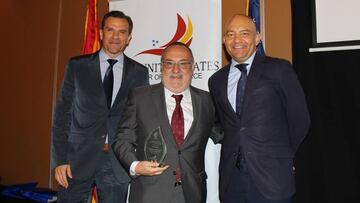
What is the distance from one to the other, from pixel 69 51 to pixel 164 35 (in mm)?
1824

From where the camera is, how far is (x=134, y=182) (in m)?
1.96

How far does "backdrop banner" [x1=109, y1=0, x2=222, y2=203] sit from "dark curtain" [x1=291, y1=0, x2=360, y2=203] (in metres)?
0.84

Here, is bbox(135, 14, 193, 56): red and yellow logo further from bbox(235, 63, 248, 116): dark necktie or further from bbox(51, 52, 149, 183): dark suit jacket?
bbox(235, 63, 248, 116): dark necktie

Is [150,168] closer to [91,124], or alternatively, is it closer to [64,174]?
[91,124]

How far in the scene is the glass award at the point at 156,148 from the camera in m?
1.76

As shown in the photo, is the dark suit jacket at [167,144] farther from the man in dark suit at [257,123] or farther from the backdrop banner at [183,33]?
the backdrop banner at [183,33]

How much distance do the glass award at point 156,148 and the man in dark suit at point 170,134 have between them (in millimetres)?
30

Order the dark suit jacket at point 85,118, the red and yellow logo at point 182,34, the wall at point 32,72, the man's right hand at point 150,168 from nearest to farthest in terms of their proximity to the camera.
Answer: the man's right hand at point 150,168, the dark suit jacket at point 85,118, the red and yellow logo at point 182,34, the wall at point 32,72

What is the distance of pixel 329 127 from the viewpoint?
118 inches

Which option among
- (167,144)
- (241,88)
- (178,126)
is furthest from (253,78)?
(167,144)

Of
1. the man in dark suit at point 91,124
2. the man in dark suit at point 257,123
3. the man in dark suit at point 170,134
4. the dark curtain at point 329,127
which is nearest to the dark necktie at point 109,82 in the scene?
the man in dark suit at point 91,124

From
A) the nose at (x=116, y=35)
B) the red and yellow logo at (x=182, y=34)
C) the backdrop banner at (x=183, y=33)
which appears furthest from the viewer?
the red and yellow logo at (x=182, y=34)

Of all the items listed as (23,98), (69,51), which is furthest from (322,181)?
(23,98)

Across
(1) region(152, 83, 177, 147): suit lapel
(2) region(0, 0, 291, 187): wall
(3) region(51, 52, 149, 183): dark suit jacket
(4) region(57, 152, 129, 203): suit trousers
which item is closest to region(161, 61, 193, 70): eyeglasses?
(1) region(152, 83, 177, 147): suit lapel
